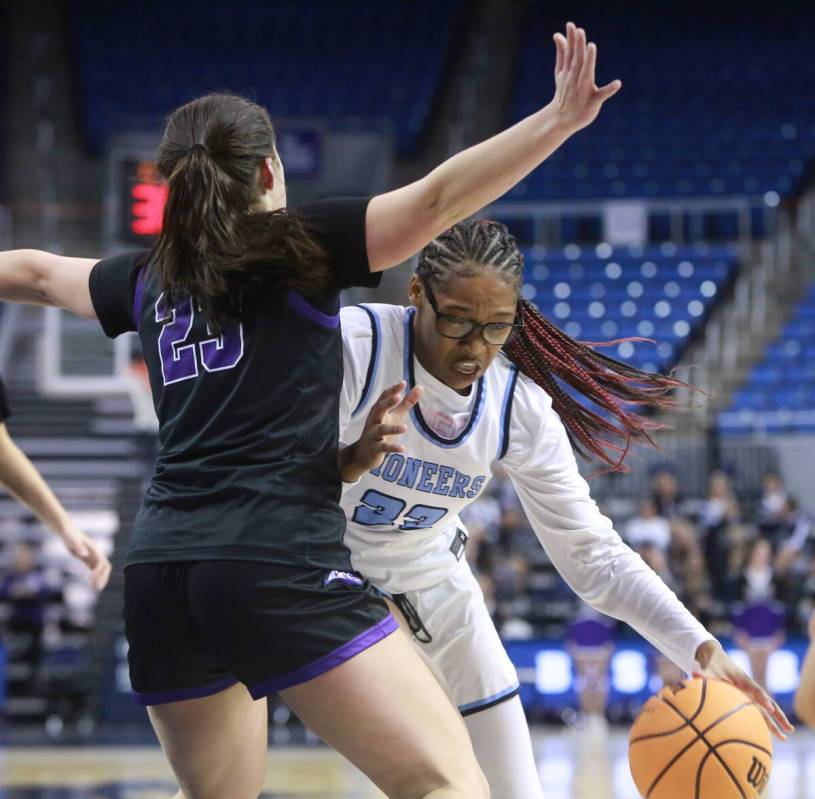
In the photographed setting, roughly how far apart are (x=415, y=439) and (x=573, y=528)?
0.47 meters

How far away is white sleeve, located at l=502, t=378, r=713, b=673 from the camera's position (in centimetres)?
318

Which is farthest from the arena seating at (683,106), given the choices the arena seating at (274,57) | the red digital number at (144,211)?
the red digital number at (144,211)

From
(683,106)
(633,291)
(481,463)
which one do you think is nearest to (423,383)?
(481,463)

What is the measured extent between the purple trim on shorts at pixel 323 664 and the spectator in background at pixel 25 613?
353 inches

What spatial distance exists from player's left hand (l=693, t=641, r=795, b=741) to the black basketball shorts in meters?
0.99

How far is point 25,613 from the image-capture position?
10.8m

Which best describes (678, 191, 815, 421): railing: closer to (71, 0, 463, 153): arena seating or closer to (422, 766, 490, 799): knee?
(71, 0, 463, 153): arena seating

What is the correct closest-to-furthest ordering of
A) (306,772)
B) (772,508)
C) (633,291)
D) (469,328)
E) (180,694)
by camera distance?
(180,694) < (469,328) < (306,772) < (772,508) < (633,291)

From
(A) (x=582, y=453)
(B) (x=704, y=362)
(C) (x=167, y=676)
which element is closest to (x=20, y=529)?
(B) (x=704, y=362)

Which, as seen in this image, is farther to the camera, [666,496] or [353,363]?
[666,496]

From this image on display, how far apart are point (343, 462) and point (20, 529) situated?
10952 millimetres

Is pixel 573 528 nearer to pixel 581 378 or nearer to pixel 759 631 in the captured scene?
pixel 581 378

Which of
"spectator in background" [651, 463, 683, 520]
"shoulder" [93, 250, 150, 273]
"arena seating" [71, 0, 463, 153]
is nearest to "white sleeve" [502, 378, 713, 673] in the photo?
"shoulder" [93, 250, 150, 273]

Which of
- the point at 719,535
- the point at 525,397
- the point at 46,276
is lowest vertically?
the point at 719,535
